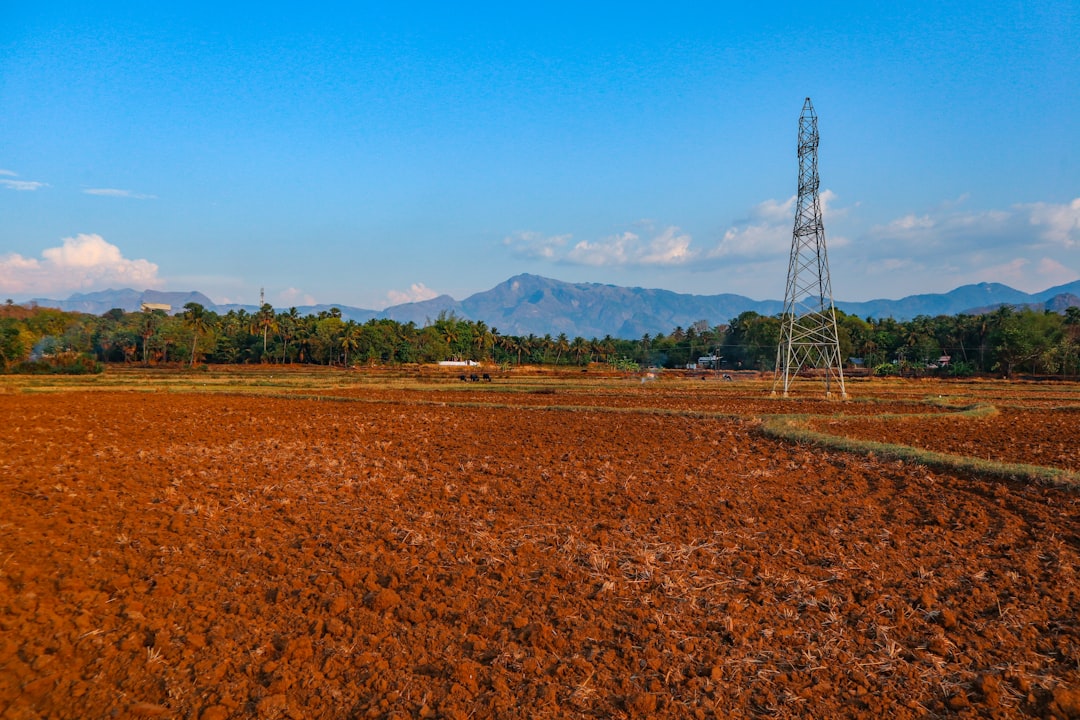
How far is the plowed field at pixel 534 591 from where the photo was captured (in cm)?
470

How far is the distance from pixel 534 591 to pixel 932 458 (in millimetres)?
9869

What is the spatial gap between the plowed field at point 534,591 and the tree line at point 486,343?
6333cm

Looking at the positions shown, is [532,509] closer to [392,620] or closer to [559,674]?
[392,620]

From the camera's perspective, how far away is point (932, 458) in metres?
12.4

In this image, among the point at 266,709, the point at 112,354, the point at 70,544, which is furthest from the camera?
the point at 112,354

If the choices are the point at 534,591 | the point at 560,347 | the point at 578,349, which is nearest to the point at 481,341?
the point at 560,347

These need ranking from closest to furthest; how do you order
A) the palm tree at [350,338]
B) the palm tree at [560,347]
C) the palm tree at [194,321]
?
the palm tree at [194,321] < the palm tree at [350,338] < the palm tree at [560,347]

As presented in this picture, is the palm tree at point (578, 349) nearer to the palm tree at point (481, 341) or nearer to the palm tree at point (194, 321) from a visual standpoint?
the palm tree at point (481, 341)

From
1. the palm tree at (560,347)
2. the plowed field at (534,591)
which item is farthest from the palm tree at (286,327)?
the plowed field at (534,591)

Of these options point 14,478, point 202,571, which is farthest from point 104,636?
point 14,478

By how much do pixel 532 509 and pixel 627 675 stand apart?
4706 mm

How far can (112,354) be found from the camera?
3428 inches

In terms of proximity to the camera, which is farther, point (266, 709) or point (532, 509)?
point (532, 509)

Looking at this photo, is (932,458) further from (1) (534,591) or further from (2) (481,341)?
(2) (481,341)
